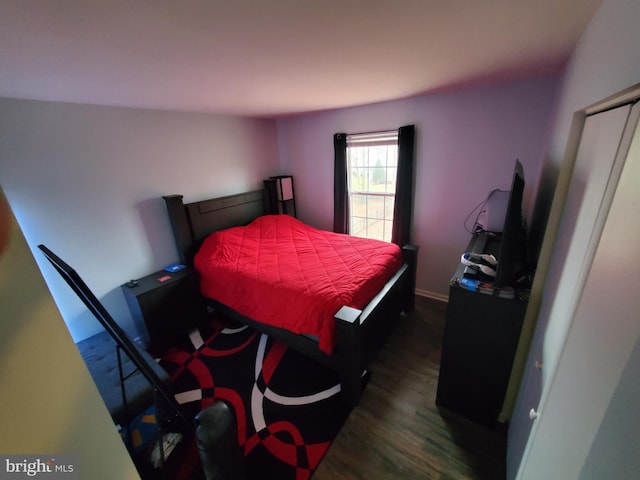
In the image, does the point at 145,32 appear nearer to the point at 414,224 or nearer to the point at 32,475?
the point at 32,475

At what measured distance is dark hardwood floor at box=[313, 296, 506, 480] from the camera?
1.42 meters

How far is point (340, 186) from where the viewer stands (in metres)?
3.41

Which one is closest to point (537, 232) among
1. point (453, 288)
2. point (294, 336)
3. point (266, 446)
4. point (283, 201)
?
point (453, 288)

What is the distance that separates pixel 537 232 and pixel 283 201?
9.66ft

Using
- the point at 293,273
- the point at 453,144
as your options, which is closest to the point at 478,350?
the point at 293,273

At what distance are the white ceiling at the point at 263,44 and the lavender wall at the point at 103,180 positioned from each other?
0.84 feet

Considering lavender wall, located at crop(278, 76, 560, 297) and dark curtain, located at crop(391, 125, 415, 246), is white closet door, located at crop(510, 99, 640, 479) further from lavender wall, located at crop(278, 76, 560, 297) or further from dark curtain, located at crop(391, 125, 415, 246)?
dark curtain, located at crop(391, 125, 415, 246)

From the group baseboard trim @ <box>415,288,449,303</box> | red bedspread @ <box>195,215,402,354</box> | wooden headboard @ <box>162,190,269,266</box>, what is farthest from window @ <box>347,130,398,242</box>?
wooden headboard @ <box>162,190,269,266</box>

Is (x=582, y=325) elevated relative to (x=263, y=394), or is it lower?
elevated

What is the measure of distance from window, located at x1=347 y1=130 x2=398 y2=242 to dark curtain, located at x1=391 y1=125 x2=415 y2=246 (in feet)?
0.58

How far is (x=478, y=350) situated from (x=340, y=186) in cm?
247

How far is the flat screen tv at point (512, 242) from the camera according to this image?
1266 mm

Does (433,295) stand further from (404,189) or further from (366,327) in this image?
(366,327)

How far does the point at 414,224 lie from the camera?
10.1 ft
